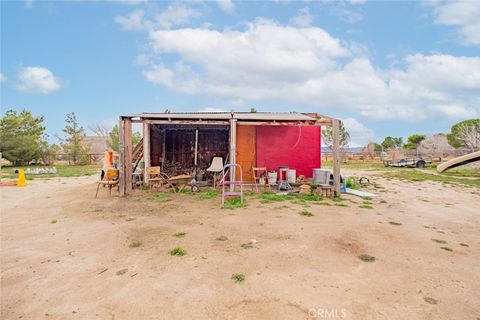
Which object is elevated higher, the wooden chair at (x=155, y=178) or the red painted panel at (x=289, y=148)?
the red painted panel at (x=289, y=148)

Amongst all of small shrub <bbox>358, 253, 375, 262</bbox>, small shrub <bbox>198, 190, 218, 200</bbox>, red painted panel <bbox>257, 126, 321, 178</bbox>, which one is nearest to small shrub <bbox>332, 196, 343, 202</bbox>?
red painted panel <bbox>257, 126, 321, 178</bbox>

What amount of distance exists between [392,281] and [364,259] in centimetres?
59

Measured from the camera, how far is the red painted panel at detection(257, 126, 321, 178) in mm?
10172

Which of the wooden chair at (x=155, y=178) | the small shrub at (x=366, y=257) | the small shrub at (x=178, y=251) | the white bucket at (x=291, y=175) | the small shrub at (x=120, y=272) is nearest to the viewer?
the small shrub at (x=120, y=272)

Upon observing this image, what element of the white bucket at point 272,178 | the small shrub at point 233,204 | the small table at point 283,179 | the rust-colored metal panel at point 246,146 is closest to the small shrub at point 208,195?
the small shrub at point 233,204

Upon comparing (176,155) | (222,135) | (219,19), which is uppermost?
(219,19)

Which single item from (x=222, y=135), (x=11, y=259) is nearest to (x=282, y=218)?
(x=11, y=259)

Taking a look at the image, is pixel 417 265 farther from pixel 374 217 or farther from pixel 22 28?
pixel 22 28

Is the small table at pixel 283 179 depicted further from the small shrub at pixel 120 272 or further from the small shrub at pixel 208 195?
the small shrub at pixel 120 272

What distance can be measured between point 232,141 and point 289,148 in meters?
2.73

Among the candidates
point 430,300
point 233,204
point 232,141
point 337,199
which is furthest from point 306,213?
point 232,141

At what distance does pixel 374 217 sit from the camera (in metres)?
5.68

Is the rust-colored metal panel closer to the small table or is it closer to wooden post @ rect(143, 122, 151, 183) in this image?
the small table

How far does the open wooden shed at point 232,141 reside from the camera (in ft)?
27.8
